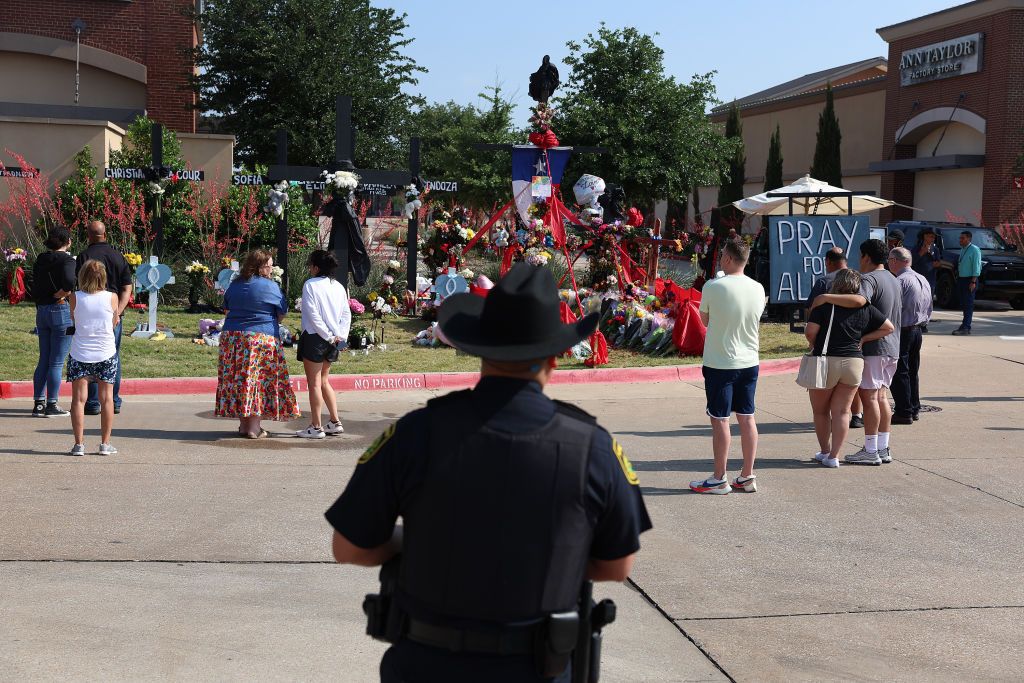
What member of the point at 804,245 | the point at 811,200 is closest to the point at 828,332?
the point at 804,245

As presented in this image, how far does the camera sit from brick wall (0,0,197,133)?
1316 inches

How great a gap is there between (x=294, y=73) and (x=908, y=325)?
2572cm

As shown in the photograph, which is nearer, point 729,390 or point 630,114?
point 729,390

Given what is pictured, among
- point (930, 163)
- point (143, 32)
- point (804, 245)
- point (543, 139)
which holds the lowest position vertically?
point (804, 245)

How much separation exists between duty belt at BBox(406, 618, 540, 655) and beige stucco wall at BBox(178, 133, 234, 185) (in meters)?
22.4

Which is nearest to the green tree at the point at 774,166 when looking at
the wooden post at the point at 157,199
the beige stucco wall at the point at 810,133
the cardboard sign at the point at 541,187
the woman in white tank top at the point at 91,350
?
the beige stucco wall at the point at 810,133

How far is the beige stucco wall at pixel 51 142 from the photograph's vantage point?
21766 millimetres

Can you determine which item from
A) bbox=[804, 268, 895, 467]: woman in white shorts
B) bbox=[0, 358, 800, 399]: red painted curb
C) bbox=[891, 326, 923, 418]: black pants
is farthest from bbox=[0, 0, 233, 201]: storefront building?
bbox=[804, 268, 895, 467]: woman in white shorts

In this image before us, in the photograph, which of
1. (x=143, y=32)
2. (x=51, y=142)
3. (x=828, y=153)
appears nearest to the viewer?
(x=51, y=142)

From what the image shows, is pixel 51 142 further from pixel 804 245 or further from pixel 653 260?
pixel 804 245

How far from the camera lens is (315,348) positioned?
10.2 m

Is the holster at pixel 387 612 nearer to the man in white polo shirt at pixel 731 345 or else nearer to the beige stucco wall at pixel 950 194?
the man in white polo shirt at pixel 731 345

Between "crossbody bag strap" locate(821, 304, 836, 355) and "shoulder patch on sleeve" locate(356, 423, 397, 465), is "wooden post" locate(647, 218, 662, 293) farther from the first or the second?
"shoulder patch on sleeve" locate(356, 423, 397, 465)

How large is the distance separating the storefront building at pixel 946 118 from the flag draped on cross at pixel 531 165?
2261 cm
